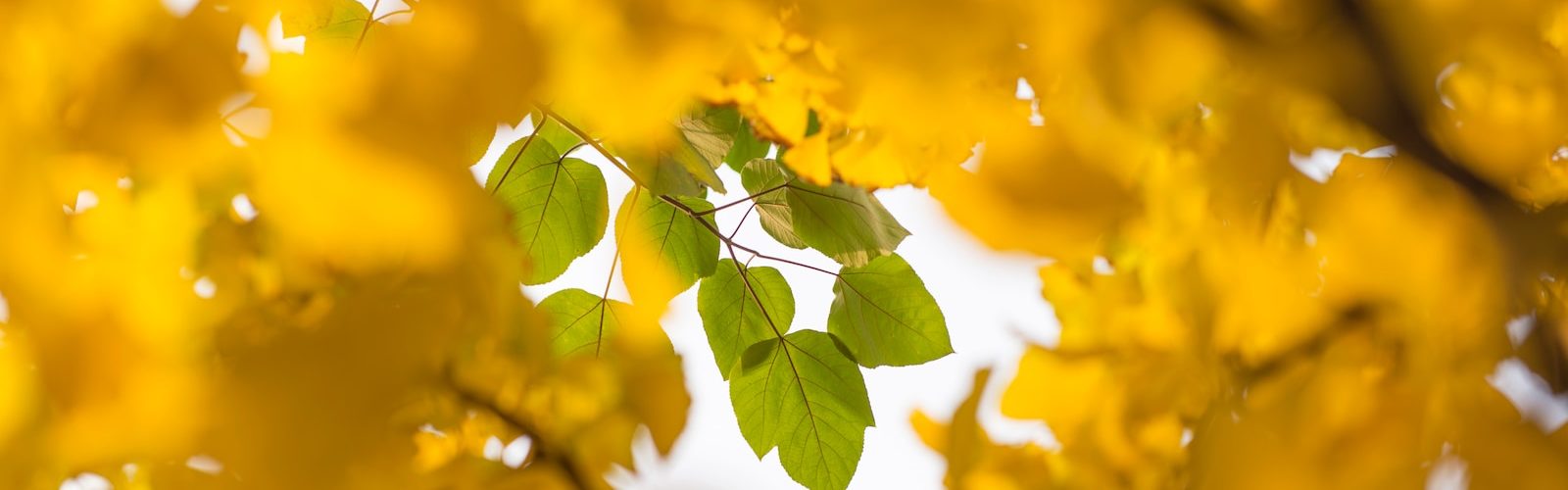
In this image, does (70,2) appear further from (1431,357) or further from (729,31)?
(1431,357)

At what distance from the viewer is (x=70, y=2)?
7.7 inches

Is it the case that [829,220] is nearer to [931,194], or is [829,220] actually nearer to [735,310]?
[735,310]

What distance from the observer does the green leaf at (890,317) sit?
36 centimetres

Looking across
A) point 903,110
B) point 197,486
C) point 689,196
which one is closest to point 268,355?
point 197,486

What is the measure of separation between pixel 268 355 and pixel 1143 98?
0.17 metres

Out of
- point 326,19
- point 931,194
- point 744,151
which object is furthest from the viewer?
point 744,151

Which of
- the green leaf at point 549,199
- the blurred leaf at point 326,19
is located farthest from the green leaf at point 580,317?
the blurred leaf at point 326,19

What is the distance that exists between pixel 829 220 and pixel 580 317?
0.10 metres

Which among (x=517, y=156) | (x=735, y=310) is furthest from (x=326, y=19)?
(x=735, y=310)

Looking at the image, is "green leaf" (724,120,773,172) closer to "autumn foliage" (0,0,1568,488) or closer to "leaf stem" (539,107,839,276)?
"leaf stem" (539,107,839,276)

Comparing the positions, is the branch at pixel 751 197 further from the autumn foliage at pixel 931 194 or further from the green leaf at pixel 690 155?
the autumn foliage at pixel 931 194

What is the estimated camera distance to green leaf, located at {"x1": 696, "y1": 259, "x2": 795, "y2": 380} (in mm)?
392

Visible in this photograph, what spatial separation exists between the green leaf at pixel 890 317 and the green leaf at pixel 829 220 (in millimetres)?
10

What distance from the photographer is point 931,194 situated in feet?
0.65
